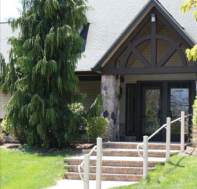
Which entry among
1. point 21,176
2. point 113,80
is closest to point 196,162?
point 21,176

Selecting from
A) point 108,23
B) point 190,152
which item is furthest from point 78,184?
point 108,23

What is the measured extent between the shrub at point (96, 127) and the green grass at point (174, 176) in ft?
12.6

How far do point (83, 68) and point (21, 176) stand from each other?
19.7ft

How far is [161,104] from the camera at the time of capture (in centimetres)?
1551

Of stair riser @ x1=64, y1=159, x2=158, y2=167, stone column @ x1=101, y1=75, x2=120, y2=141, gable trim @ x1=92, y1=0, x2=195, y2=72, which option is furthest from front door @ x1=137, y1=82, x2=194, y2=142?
stair riser @ x1=64, y1=159, x2=158, y2=167

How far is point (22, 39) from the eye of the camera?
45.4 ft

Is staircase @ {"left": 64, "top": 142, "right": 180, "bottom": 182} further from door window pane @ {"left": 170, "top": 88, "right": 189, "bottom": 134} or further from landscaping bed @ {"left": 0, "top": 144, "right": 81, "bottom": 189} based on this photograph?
door window pane @ {"left": 170, "top": 88, "right": 189, "bottom": 134}

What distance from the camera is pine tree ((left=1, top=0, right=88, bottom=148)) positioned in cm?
1322

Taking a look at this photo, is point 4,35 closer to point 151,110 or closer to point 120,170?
point 151,110

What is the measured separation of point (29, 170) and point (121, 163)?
8.19 ft

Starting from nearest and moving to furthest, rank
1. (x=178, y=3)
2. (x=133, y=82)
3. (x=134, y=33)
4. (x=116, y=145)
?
1. (x=116, y=145)
2. (x=134, y=33)
3. (x=133, y=82)
4. (x=178, y=3)

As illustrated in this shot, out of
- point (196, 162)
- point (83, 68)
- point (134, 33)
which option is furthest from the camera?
point (83, 68)

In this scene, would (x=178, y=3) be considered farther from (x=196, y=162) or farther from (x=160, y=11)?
(x=196, y=162)

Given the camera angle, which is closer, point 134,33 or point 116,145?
point 116,145
